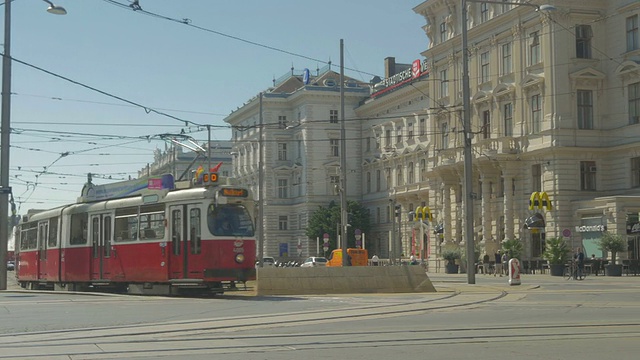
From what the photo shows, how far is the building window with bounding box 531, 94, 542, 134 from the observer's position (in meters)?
57.7

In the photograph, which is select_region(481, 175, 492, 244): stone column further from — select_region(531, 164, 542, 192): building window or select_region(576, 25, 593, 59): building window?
select_region(576, 25, 593, 59): building window

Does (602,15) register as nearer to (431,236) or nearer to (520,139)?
(520,139)

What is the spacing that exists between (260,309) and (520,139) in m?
40.8

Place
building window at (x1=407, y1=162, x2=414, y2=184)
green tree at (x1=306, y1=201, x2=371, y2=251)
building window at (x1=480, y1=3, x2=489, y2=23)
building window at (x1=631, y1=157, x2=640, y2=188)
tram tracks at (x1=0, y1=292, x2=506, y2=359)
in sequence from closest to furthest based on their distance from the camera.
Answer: tram tracks at (x1=0, y1=292, x2=506, y2=359) < building window at (x1=631, y1=157, x2=640, y2=188) < building window at (x1=480, y1=3, x2=489, y2=23) < building window at (x1=407, y1=162, x2=414, y2=184) < green tree at (x1=306, y1=201, x2=371, y2=251)

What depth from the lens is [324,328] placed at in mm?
16500

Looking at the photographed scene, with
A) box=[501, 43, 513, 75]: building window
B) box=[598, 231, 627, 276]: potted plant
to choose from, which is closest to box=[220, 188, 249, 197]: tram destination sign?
box=[598, 231, 627, 276]: potted plant

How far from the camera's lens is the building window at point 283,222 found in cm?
10156

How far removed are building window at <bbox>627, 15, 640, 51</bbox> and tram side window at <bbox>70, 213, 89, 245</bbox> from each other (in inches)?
1363

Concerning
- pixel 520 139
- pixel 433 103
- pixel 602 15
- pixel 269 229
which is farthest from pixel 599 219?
pixel 269 229

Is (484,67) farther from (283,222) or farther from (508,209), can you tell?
(283,222)

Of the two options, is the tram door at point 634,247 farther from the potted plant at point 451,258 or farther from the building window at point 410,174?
the building window at point 410,174

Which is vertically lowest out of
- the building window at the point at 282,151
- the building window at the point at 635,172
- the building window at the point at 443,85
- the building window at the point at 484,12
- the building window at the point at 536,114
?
the building window at the point at 635,172

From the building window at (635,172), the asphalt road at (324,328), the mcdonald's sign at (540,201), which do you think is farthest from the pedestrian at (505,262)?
the asphalt road at (324,328)

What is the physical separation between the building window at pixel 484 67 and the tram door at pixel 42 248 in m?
36.3
